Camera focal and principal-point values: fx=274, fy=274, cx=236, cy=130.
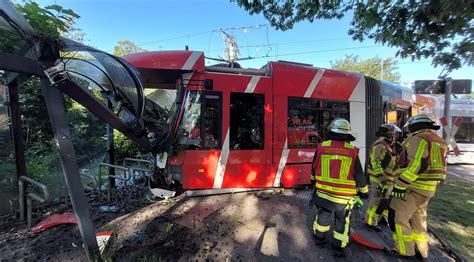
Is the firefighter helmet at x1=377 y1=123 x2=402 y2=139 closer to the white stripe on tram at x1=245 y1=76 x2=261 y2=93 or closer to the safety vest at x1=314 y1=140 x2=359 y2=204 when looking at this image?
the safety vest at x1=314 y1=140 x2=359 y2=204

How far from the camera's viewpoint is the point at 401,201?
3.59m

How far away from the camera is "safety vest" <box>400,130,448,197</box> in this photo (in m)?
3.38

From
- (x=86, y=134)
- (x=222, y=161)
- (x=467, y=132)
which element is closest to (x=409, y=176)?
(x=222, y=161)

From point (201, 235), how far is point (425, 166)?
308 cm

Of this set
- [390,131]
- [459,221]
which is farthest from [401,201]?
[459,221]

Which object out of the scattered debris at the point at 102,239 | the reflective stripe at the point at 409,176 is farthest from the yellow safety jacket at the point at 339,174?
the scattered debris at the point at 102,239

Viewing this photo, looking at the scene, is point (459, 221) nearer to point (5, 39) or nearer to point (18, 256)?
point (18, 256)

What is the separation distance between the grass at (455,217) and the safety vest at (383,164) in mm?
1170

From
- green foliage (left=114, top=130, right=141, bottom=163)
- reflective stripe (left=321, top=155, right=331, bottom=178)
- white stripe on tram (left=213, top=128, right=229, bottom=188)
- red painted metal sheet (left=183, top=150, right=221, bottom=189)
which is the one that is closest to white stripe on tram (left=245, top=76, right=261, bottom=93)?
white stripe on tram (left=213, top=128, right=229, bottom=188)

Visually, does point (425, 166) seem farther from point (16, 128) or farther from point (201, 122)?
point (16, 128)

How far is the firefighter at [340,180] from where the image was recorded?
11.4 ft

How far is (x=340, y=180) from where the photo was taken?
348 centimetres

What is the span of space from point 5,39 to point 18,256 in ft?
8.57

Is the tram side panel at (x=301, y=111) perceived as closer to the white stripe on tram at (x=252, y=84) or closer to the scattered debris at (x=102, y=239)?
the white stripe on tram at (x=252, y=84)
